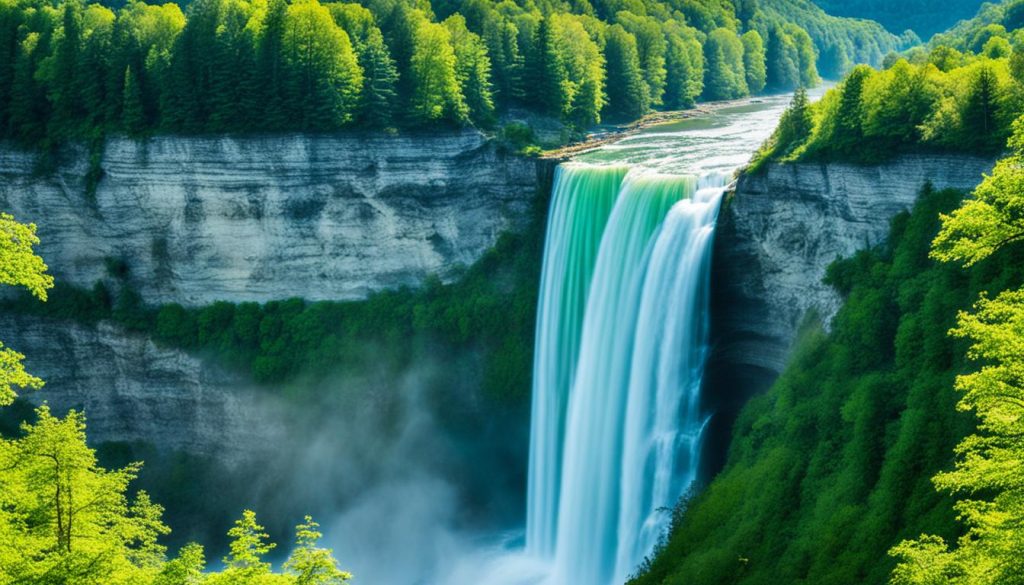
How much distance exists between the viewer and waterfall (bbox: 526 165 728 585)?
38406 millimetres

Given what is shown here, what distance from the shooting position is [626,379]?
39500 millimetres

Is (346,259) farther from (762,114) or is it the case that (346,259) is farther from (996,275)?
(762,114)

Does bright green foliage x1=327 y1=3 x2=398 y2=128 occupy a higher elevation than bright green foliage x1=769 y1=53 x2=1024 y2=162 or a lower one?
higher

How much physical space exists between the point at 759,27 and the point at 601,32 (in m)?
39.5

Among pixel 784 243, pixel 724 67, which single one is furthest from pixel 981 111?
pixel 724 67

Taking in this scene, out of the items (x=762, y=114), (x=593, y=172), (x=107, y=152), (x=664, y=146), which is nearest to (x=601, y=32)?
(x=762, y=114)

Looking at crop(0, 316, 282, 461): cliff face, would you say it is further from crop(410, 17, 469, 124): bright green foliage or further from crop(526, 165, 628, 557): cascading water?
crop(410, 17, 469, 124): bright green foliage

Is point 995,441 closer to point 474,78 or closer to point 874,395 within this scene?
point 874,395

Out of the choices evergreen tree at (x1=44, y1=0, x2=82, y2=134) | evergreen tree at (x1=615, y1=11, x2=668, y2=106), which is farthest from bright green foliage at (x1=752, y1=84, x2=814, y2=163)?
evergreen tree at (x1=44, y1=0, x2=82, y2=134)

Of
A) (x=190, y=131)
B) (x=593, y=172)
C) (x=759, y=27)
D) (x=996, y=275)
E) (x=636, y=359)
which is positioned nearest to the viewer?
(x=996, y=275)

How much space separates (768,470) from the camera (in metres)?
31.3

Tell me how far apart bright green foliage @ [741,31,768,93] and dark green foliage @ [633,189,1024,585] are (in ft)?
195

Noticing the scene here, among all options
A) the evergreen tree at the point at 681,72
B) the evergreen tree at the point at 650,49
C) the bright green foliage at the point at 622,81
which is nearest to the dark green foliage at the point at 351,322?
the bright green foliage at the point at 622,81

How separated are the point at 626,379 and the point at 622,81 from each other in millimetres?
32928
